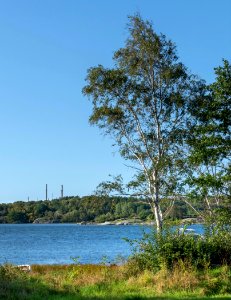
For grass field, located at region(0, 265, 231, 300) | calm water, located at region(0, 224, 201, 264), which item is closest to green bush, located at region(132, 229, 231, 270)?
grass field, located at region(0, 265, 231, 300)

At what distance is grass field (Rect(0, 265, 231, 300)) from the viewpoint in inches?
542

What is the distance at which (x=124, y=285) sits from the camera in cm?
1559

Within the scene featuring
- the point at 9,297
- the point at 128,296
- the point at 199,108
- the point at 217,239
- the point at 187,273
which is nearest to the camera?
the point at 9,297

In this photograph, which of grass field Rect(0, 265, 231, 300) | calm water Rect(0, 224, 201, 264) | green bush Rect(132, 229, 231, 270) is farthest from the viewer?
calm water Rect(0, 224, 201, 264)

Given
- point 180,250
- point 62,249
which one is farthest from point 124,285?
point 62,249

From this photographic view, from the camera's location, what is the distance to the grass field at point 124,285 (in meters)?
13.8

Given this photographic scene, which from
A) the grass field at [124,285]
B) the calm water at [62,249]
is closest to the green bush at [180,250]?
the grass field at [124,285]

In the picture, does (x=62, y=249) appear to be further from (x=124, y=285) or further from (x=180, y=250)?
(x=124, y=285)

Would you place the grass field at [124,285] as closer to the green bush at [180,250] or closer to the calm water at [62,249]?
the green bush at [180,250]

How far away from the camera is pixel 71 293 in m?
14.4

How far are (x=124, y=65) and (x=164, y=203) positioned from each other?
7.18 metres

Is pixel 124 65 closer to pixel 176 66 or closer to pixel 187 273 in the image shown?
pixel 176 66

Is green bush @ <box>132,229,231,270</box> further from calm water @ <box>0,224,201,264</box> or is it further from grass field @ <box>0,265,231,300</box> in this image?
calm water @ <box>0,224,201,264</box>

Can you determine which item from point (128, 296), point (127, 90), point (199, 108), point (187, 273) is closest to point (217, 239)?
point (187, 273)
